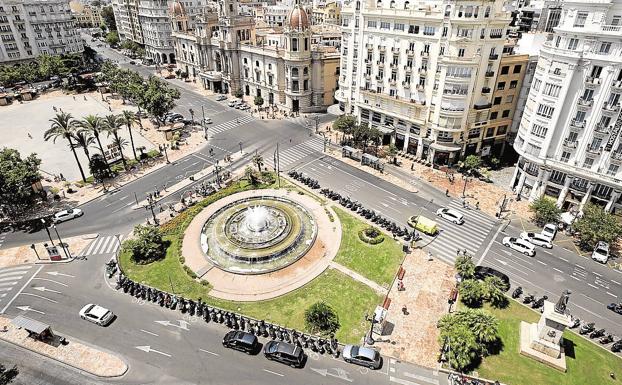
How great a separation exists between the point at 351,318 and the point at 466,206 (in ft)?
131

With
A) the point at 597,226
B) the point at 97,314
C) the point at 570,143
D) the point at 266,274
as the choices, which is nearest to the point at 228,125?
the point at 266,274

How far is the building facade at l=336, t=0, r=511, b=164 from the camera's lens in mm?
77312

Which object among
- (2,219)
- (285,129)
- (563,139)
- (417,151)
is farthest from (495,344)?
(2,219)

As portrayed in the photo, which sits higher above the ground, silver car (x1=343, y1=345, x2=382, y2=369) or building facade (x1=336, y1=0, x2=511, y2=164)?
building facade (x1=336, y1=0, x2=511, y2=164)

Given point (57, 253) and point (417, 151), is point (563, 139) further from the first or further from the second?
point (57, 253)

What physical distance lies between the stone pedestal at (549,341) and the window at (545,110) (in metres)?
39.2

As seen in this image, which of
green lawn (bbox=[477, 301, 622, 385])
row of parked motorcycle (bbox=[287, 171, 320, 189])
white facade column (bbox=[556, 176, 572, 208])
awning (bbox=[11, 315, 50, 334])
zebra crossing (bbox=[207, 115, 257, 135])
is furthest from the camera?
zebra crossing (bbox=[207, 115, 257, 135])

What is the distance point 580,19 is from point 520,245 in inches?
1576

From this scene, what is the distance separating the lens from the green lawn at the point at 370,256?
59.3 metres

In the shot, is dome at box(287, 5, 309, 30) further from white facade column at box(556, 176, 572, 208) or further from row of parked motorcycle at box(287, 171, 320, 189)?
white facade column at box(556, 176, 572, 208)

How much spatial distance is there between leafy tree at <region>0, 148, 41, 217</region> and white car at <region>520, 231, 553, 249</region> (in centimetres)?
9165

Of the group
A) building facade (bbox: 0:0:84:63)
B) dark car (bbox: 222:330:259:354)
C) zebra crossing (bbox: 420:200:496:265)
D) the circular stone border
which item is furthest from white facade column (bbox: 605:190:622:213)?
building facade (bbox: 0:0:84:63)

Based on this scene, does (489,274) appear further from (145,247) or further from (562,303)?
(145,247)

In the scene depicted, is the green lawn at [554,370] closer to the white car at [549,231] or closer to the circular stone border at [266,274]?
the white car at [549,231]
